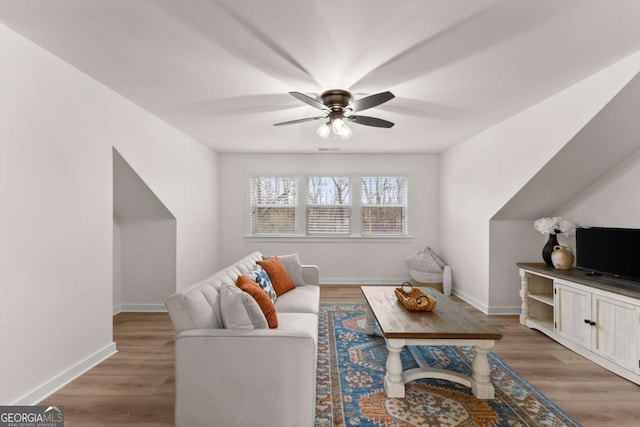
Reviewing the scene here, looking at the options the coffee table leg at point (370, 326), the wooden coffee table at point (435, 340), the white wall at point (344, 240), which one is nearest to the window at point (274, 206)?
the white wall at point (344, 240)

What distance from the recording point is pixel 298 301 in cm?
321

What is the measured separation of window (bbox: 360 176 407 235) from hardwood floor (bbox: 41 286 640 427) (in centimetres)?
287

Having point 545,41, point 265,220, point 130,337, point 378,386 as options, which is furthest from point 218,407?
point 265,220

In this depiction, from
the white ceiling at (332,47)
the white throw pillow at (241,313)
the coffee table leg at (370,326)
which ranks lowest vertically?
the coffee table leg at (370,326)

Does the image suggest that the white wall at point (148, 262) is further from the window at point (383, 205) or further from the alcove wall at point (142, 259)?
the window at point (383, 205)

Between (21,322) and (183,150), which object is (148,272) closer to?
(183,150)

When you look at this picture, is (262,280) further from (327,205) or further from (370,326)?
Result: (327,205)

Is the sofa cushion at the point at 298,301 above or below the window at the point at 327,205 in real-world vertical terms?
below

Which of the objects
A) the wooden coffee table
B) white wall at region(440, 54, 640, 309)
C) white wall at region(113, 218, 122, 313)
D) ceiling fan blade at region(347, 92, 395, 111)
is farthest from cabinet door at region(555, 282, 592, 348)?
white wall at region(113, 218, 122, 313)

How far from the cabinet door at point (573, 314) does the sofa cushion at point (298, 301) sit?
2469 millimetres

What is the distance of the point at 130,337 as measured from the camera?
3594mm

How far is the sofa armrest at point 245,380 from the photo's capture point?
195 cm

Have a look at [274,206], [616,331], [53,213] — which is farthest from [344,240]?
[53,213]

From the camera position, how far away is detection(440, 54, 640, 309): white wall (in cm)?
287
